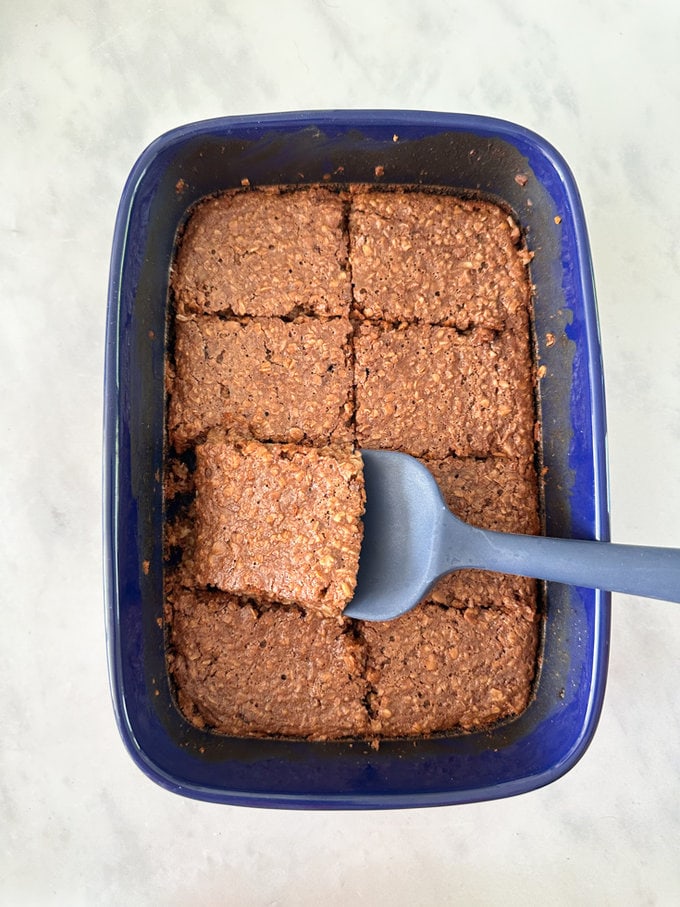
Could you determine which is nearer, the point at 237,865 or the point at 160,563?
the point at 160,563

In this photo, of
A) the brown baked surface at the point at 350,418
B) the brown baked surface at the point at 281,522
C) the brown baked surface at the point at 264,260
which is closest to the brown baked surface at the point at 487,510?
the brown baked surface at the point at 350,418

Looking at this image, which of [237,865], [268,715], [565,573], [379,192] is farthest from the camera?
[237,865]

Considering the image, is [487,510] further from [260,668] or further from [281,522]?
[260,668]

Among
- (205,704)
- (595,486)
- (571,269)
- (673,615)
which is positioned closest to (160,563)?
(205,704)

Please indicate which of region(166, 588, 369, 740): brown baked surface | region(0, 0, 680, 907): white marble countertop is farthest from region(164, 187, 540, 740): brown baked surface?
region(0, 0, 680, 907): white marble countertop

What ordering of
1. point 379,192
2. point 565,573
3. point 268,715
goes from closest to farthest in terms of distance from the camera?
point 565,573, point 268,715, point 379,192

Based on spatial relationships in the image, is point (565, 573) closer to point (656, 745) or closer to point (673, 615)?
point (673, 615)

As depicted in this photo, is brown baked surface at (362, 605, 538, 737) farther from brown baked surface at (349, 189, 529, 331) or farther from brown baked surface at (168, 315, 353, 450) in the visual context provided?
brown baked surface at (349, 189, 529, 331)
